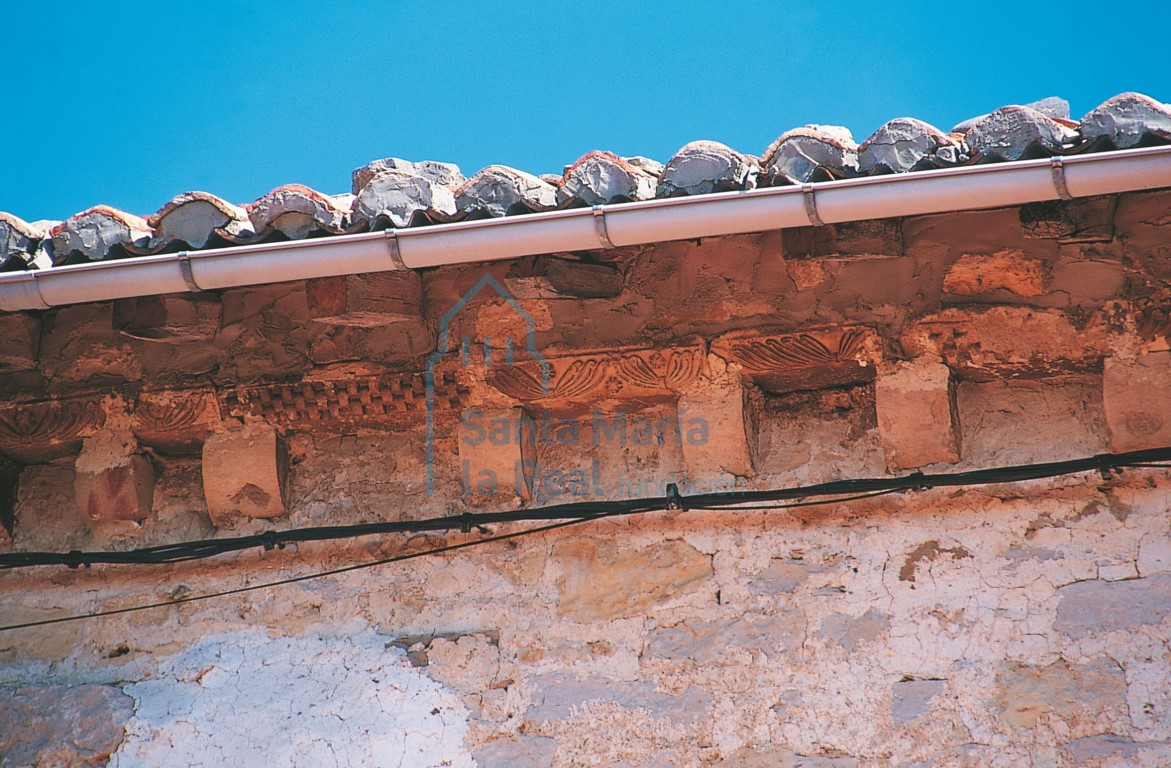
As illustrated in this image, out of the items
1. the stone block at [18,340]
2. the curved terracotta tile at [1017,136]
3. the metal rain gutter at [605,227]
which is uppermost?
the curved terracotta tile at [1017,136]

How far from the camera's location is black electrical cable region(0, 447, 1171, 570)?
3885 mm

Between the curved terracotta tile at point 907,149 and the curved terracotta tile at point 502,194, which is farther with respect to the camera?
the curved terracotta tile at point 502,194

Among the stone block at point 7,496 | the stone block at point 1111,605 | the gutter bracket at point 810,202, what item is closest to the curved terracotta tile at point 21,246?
the stone block at point 7,496

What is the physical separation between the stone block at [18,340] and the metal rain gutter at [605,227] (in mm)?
470

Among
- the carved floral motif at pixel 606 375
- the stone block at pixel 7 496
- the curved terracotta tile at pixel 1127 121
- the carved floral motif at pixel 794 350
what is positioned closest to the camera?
the curved terracotta tile at pixel 1127 121

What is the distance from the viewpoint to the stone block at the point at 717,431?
4.10m

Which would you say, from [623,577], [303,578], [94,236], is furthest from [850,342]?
[94,236]

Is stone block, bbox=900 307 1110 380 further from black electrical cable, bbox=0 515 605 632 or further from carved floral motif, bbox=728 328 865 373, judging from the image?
black electrical cable, bbox=0 515 605 632

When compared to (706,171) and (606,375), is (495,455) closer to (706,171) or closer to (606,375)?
(606,375)

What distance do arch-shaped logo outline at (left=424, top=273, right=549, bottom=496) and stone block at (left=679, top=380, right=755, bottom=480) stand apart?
46 centimetres

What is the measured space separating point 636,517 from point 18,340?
6.80 ft

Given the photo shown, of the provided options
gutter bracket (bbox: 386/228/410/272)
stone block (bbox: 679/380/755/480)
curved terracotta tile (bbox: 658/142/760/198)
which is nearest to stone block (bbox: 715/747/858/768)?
stone block (bbox: 679/380/755/480)

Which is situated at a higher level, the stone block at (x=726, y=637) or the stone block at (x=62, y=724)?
the stone block at (x=726, y=637)

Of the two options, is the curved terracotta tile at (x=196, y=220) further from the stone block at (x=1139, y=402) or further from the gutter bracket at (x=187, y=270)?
the stone block at (x=1139, y=402)
